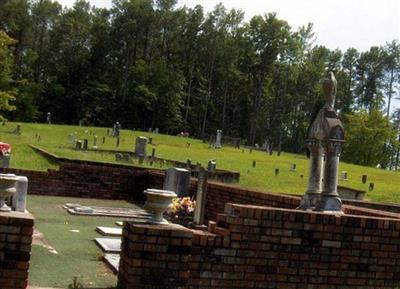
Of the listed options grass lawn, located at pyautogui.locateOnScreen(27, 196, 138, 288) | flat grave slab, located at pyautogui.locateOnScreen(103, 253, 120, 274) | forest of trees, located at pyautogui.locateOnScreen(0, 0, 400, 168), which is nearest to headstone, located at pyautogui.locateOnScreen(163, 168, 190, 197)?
grass lawn, located at pyautogui.locateOnScreen(27, 196, 138, 288)

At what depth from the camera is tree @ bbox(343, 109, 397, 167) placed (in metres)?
72.2

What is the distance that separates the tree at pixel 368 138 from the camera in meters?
72.2

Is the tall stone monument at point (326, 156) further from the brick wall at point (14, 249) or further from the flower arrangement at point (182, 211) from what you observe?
the brick wall at point (14, 249)

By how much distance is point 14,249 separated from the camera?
17.8ft

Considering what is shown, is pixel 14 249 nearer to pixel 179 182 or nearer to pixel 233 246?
pixel 233 246

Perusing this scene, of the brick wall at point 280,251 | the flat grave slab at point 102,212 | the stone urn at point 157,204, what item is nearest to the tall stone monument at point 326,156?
the brick wall at point 280,251

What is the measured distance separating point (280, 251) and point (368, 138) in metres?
68.8

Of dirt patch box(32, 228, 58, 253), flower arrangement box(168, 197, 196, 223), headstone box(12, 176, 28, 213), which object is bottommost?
dirt patch box(32, 228, 58, 253)

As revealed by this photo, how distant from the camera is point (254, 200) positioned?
1138 centimetres

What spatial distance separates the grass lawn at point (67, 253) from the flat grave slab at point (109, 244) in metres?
0.09

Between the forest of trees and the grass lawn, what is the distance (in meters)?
59.7

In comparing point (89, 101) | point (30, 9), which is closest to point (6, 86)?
point (89, 101)

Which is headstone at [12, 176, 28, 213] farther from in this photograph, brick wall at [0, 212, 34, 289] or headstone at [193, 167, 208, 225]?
brick wall at [0, 212, 34, 289]

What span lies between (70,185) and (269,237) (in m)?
12.1
